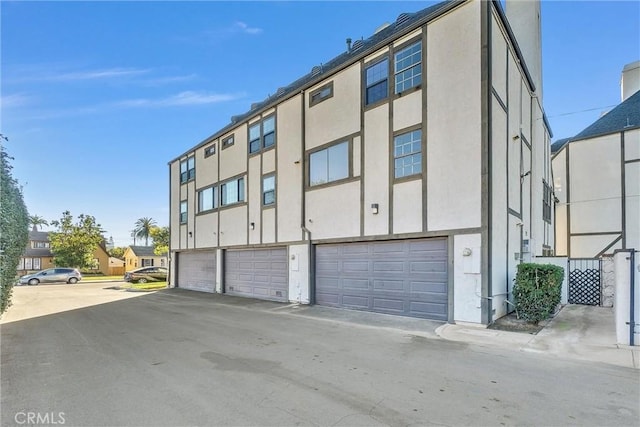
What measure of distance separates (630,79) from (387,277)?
2354cm

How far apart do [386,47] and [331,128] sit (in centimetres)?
318

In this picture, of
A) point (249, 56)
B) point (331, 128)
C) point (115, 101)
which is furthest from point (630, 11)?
point (115, 101)

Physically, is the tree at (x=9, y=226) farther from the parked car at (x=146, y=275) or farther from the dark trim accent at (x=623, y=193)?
A: the dark trim accent at (x=623, y=193)

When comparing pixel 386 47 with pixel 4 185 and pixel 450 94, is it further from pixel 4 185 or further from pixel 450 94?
pixel 4 185

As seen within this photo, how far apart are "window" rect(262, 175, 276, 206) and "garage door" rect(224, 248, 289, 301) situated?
2.11 meters

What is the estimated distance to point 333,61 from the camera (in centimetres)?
1764

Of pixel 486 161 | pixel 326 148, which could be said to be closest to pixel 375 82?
pixel 326 148

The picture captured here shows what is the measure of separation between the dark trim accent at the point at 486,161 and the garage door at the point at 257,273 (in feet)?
25.4

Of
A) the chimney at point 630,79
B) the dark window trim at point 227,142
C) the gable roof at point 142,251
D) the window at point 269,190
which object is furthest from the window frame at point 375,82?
the gable roof at point 142,251

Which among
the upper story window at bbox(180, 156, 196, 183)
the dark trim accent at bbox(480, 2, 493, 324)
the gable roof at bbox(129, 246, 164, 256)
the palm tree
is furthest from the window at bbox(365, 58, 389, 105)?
the palm tree

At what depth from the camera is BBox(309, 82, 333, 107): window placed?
512 inches

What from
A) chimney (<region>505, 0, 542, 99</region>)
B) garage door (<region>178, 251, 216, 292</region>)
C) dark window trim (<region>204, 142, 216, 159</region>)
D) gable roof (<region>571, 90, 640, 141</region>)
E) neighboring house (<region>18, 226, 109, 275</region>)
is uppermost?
chimney (<region>505, 0, 542, 99</region>)

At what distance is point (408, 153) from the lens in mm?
10391

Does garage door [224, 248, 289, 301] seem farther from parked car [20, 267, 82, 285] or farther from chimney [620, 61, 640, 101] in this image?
chimney [620, 61, 640, 101]
